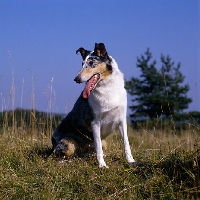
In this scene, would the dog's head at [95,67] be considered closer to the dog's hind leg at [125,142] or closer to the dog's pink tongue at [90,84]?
the dog's pink tongue at [90,84]

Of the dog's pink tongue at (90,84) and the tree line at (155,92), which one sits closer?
the dog's pink tongue at (90,84)

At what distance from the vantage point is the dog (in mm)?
5598

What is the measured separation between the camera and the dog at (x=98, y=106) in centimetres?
560

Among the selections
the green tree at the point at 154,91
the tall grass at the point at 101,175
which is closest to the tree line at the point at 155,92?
the green tree at the point at 154,91

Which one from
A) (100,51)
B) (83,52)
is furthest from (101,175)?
(83,52)

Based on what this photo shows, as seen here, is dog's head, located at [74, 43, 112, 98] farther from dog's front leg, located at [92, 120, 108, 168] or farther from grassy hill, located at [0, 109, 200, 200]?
grassy hill, located at [0, 109, 200, 200]

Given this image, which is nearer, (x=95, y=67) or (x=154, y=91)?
(x=95, y=67)

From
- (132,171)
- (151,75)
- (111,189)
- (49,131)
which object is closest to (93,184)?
(111,189)

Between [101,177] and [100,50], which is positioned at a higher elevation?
[100,50]

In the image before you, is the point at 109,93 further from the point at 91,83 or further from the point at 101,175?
the point at 101,175

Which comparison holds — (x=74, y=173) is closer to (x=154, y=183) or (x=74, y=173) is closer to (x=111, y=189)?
(x=111, y=189)

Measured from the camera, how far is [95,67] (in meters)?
5.57

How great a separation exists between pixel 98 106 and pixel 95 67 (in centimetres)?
58

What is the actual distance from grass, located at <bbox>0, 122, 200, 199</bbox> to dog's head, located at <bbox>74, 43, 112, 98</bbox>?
3.55ft
